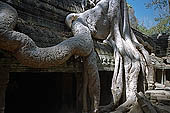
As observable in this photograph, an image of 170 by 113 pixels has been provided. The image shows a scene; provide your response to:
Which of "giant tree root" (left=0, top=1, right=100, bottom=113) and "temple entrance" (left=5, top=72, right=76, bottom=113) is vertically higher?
"giant tree root" (left=0, top=1, right=100, bottom=113)

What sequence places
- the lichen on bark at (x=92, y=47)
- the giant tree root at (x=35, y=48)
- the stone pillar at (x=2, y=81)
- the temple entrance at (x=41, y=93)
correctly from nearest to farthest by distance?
the giant tree root at (x=35, y=48) < the lichen on bark at (x=92, y=47) < the stone pillar at (x=2, y=81) < the temple entrance at (x=41, y=93)

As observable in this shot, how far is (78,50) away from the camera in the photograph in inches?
136

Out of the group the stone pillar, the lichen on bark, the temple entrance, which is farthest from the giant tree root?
the temple entrance

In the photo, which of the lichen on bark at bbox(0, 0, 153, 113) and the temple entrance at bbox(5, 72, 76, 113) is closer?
the lichen on bark at bbox(0, 0, 153, 113)

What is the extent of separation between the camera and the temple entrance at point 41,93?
472cm

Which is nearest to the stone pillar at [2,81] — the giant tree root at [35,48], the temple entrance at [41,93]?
the giant tree root at [35,48]

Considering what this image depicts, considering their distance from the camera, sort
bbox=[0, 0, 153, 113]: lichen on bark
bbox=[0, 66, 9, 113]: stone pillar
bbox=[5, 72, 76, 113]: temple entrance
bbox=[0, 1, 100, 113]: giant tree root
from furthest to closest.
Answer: bbox=[5, 72, 76, 113]: temple entrance < bbox=[0, 66, 9, 113]: stone pillar < bbox=[0, 0, 153, 113]: lichen on bark < bbox=[0, 1, 100, 113]: giant tree root

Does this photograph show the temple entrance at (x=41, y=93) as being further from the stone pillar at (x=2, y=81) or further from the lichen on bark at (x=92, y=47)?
the stone pillar at (x=2, y=81)

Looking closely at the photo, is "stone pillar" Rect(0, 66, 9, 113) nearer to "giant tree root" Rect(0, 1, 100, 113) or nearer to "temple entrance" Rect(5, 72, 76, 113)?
"giant tree root" Rect(0, 1, 100, 113)

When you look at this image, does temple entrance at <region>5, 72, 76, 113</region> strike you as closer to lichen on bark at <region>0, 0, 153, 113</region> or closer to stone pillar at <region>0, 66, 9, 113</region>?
lichen on bark at <region>0, 0, 153, 113</region>

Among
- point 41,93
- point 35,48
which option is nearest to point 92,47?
point 35,48

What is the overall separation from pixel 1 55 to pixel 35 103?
2.84 m

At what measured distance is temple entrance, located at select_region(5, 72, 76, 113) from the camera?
15.5 feet

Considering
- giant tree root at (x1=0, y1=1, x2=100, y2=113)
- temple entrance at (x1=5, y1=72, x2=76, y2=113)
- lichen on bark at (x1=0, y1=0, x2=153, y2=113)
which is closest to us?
giant tree root at (x1=0, y1=1, x2=100, y2=113)
